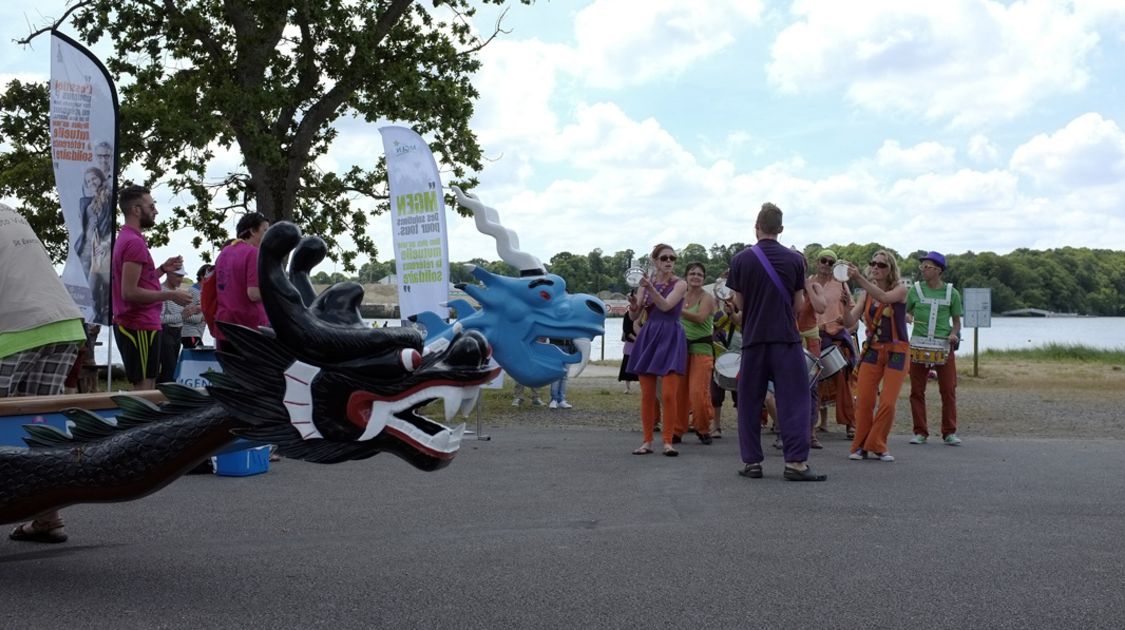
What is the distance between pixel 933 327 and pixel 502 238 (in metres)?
4.12

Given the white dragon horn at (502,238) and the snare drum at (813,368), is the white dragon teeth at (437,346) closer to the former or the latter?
the white dragon horn at (502,238)

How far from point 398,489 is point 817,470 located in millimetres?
3320

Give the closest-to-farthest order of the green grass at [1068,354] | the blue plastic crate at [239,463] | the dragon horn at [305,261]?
the dragon horn at [305,261], the blue plastic crate at [239,463], the green grass at [1068,354]

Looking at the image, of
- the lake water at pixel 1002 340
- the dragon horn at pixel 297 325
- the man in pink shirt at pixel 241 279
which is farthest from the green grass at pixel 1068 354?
the dragon horn at pixel 297 325

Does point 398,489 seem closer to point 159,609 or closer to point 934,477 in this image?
point 159,609

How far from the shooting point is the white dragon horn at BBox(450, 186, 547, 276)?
339 inches

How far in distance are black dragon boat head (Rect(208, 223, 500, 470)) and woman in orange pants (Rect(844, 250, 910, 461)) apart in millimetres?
5554

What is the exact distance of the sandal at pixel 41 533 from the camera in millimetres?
4852

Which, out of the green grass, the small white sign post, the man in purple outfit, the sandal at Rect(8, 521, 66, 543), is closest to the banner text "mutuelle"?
the man in purple outfit

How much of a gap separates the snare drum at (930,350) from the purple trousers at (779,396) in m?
2.72

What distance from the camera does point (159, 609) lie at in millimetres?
3789

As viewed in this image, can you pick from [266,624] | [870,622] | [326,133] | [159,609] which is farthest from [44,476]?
[326,133]

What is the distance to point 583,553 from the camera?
4797 millimetres

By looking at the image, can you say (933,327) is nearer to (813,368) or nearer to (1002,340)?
(813,368)
